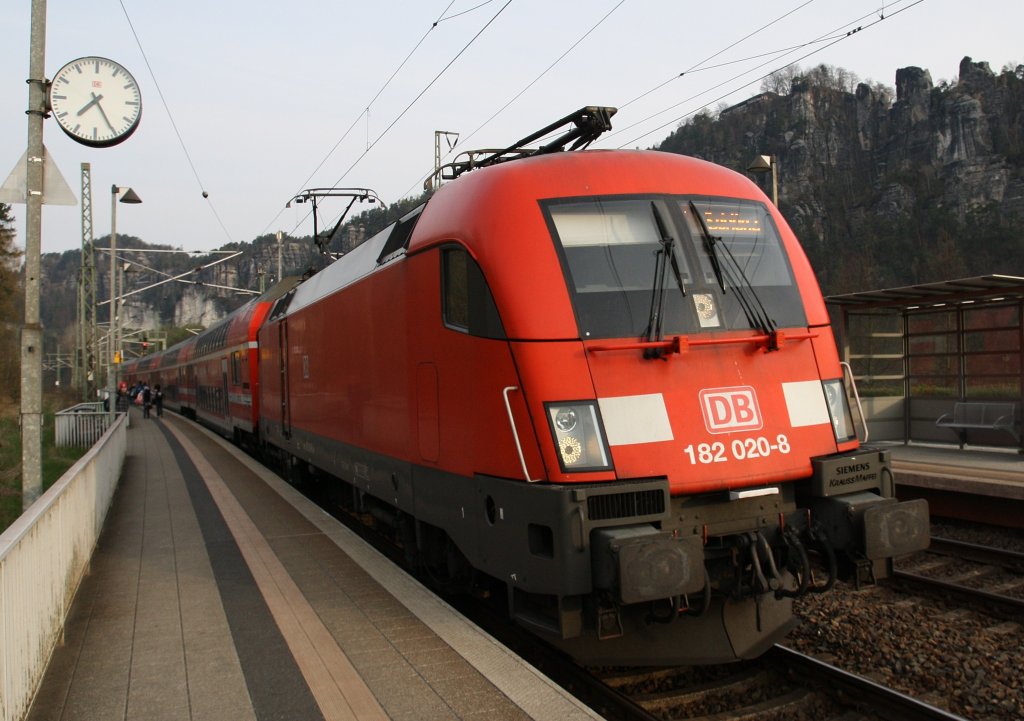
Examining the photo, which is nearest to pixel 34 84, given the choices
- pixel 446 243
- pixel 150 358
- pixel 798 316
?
pixel 446 243

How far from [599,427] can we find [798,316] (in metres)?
1.78

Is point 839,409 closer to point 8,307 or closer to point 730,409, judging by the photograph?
point 730,409

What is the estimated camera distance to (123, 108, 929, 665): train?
484 centimetres

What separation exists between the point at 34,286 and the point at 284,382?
222 inches

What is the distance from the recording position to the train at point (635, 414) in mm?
4844

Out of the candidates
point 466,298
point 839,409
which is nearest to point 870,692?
point 839,409

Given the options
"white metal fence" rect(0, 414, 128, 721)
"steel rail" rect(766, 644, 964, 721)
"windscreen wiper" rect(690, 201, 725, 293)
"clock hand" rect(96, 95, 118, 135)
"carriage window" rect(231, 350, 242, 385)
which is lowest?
"steel rail" rect(766, 644, 964, 721)

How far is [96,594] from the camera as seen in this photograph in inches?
273

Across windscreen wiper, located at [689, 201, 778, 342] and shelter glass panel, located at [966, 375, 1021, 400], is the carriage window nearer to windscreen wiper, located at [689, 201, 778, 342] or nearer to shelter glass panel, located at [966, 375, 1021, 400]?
shelter glass panel, located at [966, 375, 1021, 400]

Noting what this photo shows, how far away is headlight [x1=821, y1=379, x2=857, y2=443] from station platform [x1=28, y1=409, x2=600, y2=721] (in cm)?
253

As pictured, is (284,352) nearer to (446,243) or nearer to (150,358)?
(446,243)

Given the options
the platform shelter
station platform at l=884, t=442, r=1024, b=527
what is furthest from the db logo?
the platform shelter

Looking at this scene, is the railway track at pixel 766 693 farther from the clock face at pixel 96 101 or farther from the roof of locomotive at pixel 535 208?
the clock face at pixel 96 101

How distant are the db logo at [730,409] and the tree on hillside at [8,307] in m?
28.5
